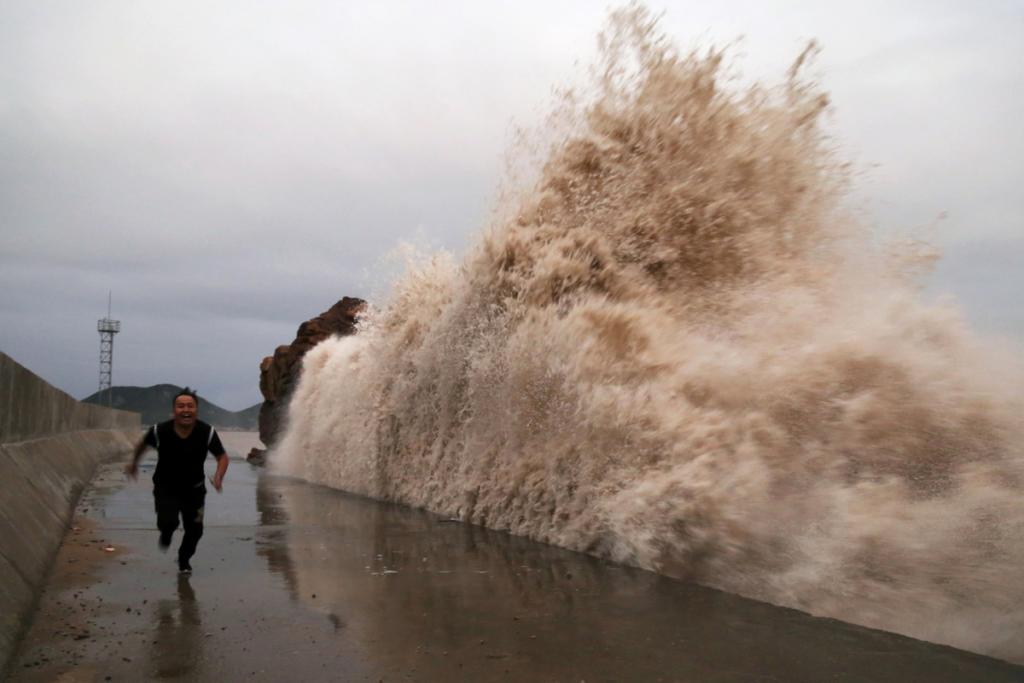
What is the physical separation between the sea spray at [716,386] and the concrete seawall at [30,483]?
3.87m

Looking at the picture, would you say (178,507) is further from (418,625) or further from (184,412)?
(418,625)

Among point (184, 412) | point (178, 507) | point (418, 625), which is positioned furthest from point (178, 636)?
point (184, 412)

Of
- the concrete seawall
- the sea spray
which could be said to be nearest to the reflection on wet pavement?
the concrete seawall

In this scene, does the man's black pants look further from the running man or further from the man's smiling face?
the man's smiling face

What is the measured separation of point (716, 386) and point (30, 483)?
551 centimetres

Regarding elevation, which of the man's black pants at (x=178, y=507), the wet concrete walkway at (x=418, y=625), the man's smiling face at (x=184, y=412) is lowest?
the wet concrete walkway at (x=418, y=625)

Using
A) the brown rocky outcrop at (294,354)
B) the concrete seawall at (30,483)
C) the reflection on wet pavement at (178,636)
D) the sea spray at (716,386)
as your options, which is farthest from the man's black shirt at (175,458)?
the brown rocky outcrop at (294,354)

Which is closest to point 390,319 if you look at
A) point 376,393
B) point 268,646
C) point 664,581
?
point 376,393

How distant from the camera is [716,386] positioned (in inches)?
242

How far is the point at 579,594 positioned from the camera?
5.25 m

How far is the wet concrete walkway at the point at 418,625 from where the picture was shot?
3719 mm

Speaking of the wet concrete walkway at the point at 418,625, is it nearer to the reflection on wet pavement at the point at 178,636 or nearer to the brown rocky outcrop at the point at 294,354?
the reflection on wet pavement at the point at 178,636

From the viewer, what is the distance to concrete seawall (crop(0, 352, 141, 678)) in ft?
14.2

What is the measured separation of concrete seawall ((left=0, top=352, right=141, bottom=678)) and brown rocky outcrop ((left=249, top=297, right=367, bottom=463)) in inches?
376
